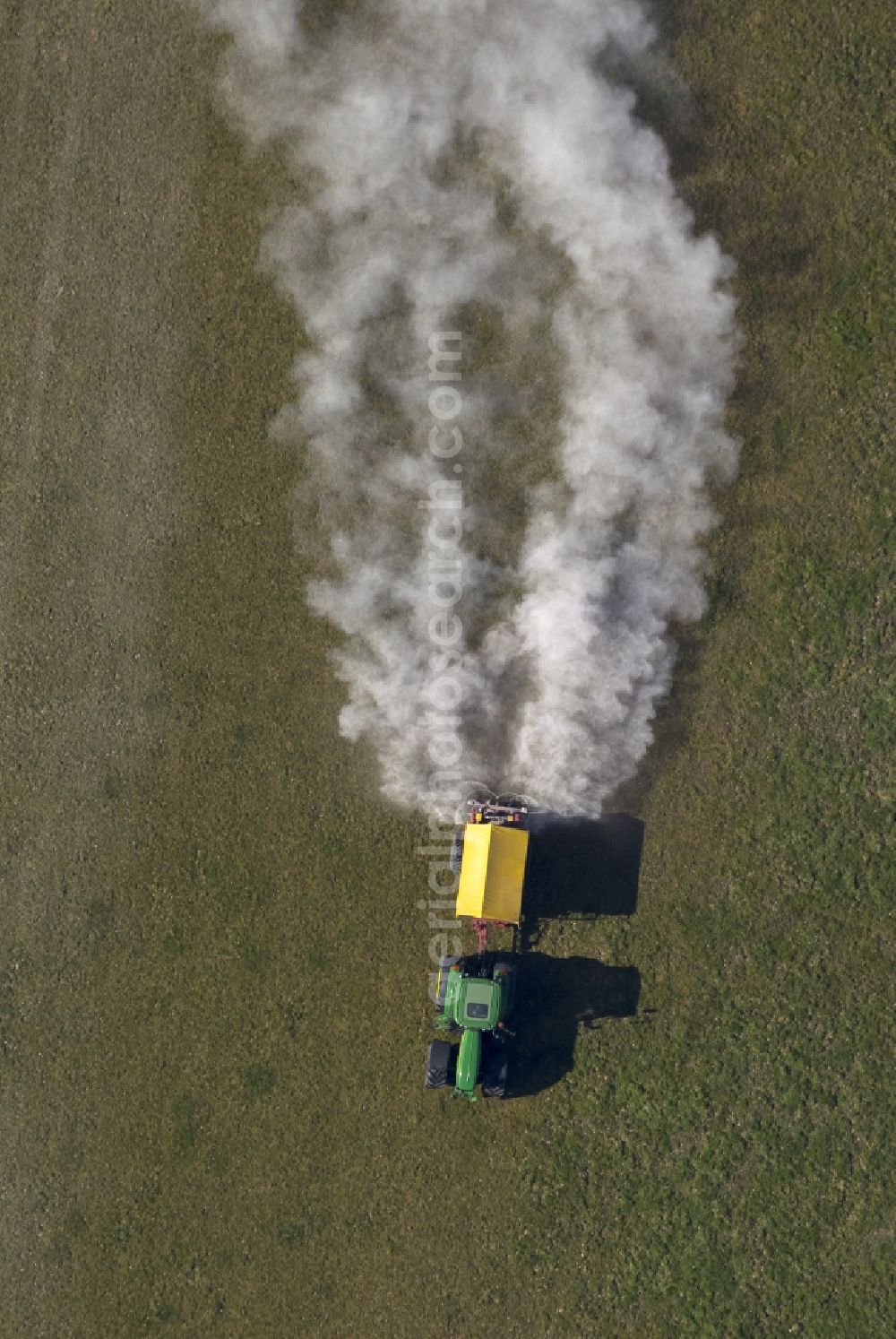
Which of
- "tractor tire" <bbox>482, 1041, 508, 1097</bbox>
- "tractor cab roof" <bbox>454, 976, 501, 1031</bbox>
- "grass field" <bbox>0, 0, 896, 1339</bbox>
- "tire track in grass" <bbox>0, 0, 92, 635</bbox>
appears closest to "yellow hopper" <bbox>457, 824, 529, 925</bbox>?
"tractor cab roof" <bbox>454, 976, 501, 1031</bbox>

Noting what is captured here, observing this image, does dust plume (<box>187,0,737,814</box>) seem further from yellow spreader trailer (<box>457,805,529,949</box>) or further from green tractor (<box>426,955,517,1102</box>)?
green tractor (<box>426,955,517,1102</box>)

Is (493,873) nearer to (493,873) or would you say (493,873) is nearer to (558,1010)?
(493,873)

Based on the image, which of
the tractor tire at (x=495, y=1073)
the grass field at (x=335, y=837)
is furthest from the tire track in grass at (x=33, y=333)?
the tractor tire at (x=495, y=1073)

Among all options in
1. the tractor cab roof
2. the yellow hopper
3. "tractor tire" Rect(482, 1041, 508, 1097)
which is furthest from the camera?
"tractor tire" Rect(482, 1041, 508, 1097)

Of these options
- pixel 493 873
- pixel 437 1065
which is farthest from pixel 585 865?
pixel 437 1065

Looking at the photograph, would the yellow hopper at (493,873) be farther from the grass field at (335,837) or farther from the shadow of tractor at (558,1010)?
the shadow of tractor at (558,1010)
